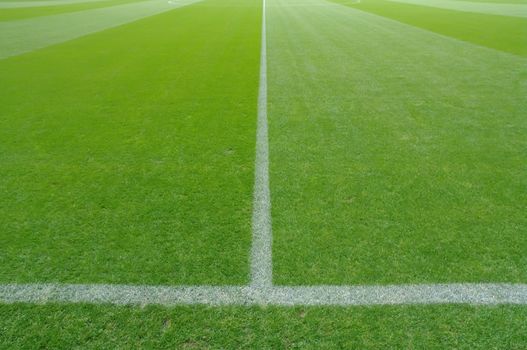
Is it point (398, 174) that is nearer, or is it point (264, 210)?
point (264, 210)

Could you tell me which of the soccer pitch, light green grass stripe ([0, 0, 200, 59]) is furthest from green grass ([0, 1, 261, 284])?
light green grass stripe ([0, 0, 200, 59])

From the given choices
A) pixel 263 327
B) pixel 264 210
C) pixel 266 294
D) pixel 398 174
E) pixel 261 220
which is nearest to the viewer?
pixel 263 327

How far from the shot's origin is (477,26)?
14.5 m

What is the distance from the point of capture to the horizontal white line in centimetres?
250

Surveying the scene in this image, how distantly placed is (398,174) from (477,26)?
13416mm

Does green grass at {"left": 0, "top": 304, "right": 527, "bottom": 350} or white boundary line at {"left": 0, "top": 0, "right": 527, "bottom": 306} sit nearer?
green grass at {"left": 0, "top": 304, "right": 527, "bottom": 350}

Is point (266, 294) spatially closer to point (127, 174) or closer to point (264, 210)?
point (264, 210)

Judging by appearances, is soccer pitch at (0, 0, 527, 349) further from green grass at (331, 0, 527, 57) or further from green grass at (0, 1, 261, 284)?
green grass at (331, 0, 527, 57)

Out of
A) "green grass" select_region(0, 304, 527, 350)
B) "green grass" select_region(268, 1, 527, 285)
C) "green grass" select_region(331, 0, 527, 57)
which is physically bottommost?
"green grass" select_region(0, 304, 527, 350)

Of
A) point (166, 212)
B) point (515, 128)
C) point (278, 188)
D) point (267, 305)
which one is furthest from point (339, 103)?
point (267, 305)

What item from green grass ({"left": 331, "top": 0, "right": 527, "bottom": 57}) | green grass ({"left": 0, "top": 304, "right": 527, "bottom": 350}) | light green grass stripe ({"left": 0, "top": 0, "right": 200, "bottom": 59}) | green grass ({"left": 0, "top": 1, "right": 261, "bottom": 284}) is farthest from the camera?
light green grass stripe ({"left": 0, "top": 0, "right": 200, "bottom": 59})

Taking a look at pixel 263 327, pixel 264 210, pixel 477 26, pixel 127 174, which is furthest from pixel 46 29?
pixel 263 327

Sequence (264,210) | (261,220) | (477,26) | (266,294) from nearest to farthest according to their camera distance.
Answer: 1. (266,294)
2. (261,220)
3. (264,210)
4. (477,26)

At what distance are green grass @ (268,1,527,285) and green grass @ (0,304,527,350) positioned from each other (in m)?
0.30
